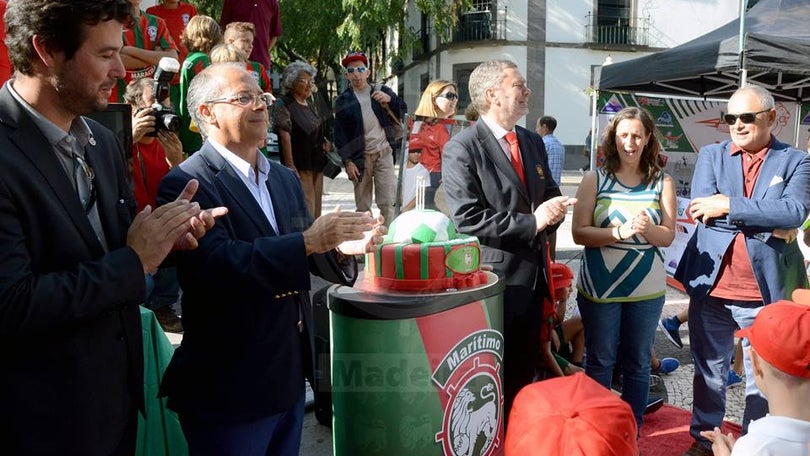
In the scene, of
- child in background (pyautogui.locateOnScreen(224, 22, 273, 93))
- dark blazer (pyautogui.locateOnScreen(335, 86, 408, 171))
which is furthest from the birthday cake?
dark blazer (pyautogui.locateOnScreen(335, 86, 408, 171))

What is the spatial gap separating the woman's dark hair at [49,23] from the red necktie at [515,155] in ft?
6.90

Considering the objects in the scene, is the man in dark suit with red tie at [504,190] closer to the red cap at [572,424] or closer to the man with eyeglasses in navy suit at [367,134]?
the red cap at [572,424]

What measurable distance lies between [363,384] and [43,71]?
61.0 inches

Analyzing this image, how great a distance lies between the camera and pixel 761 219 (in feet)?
10.5

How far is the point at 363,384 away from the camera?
261cm

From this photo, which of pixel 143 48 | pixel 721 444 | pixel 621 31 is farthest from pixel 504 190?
pixel 621 31

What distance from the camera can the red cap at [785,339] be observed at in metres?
2.04

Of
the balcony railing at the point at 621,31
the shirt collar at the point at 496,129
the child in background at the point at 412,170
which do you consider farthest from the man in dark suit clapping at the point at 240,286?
the balcony railing at the point at 621,31

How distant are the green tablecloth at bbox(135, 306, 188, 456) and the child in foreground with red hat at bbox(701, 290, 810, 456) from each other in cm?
204

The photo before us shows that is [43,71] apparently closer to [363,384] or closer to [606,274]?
[363,384]

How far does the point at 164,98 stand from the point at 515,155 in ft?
5.91

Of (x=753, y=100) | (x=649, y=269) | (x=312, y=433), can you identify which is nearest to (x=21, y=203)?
(x=312, y=433)

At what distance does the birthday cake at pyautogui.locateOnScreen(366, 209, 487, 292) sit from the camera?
2.63 m

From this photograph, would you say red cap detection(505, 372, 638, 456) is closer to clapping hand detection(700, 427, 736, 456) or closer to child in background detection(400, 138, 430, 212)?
clapping hand detection(700, 427, 736, 456)
